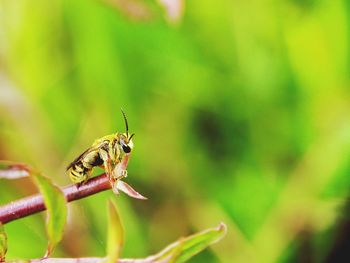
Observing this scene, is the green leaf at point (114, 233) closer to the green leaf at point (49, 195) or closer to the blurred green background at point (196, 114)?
the green leaf at point (49, 195)

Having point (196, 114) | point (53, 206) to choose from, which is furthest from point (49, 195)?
point (196, 114)

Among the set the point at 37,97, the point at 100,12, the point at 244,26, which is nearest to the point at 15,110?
the point at 37,97

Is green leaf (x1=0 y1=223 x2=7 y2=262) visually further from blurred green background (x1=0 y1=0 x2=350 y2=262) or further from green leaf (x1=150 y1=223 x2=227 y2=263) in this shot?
blurred green background (x1=0 y1=0 x2=350 y2=262)

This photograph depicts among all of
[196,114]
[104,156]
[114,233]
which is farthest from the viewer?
[196,114]

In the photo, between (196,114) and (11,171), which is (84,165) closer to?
(11,171)

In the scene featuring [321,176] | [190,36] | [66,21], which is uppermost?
[66,21]

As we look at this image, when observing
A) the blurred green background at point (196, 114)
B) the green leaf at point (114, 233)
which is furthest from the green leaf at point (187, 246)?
the blurred green background at point (196, 114)

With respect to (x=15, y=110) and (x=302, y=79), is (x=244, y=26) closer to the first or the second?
(x=302, y=79)
